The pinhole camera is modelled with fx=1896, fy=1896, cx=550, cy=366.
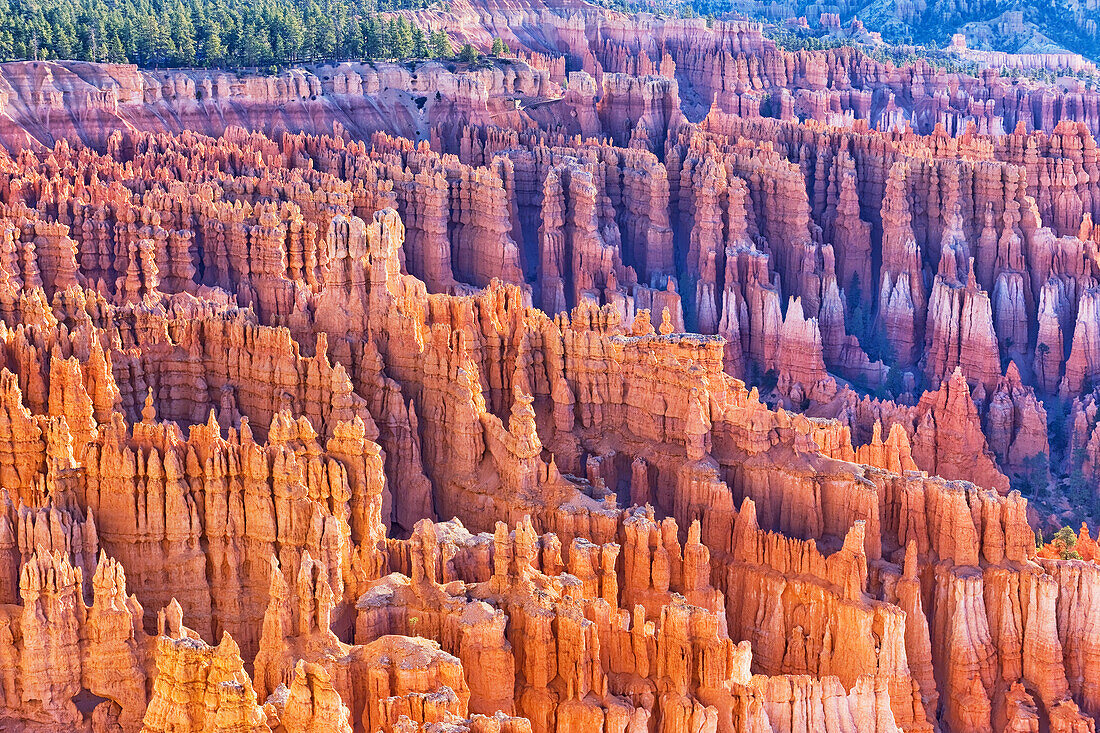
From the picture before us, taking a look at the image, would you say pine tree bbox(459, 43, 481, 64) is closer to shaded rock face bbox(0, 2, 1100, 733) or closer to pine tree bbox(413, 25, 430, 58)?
pine tree bbox(413, 25, 430, 58)

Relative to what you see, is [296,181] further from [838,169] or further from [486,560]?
[486,560]

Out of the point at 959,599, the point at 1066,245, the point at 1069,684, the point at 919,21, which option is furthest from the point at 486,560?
the point at 919,21

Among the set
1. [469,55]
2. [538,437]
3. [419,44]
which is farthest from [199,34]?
[538,437]

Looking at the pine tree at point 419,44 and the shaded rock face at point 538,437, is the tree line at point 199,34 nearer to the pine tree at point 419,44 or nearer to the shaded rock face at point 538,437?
the pine tree at point 419,44

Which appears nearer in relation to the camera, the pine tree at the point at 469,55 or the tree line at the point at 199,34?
the tree line at the point at 199,34

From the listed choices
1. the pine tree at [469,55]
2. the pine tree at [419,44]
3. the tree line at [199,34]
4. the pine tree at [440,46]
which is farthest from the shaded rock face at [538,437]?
the pine tree at [440,46]
